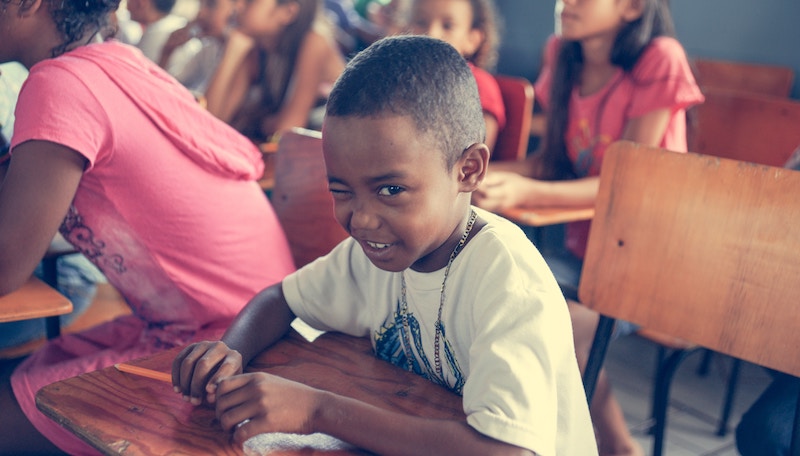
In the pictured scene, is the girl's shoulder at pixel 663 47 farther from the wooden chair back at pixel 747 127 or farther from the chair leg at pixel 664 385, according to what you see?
the chair leg at pixel 664 385

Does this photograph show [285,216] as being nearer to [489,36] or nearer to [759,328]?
[759,328]

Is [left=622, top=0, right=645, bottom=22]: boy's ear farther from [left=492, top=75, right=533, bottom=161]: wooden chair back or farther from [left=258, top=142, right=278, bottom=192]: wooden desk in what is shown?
[left=258, top=142, right=278, bottom=192]: wooden desk

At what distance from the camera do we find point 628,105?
2.20 m

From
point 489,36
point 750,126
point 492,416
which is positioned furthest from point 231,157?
point 750,126

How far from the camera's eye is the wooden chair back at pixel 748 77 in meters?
3.38

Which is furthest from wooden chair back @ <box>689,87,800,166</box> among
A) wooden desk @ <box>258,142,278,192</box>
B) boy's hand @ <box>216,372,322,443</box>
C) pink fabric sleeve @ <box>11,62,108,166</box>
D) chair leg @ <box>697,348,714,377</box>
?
boy's hand @ <box>216,372,322,443</box>

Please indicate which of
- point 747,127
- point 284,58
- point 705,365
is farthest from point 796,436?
point 284,58

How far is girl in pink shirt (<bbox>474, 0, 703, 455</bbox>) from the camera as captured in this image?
2.02 metres

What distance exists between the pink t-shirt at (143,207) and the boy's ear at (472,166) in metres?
0.57

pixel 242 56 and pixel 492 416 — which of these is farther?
pixel 242 56

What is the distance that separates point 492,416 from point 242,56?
2.67 meters

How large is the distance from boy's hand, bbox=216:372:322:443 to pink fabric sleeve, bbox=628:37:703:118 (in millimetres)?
1531

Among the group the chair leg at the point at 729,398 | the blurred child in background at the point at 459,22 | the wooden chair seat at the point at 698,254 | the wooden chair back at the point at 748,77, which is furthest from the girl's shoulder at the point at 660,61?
the wooden chair back at the point at 748,77

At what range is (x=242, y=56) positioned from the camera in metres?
3.23
